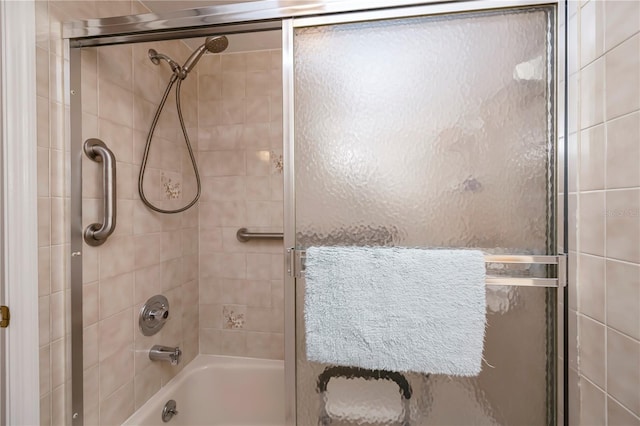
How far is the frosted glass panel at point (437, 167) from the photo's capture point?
2.63ft

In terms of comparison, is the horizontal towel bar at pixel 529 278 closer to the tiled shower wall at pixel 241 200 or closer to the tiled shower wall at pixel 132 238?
the tiled shower wall at pixel 241 200

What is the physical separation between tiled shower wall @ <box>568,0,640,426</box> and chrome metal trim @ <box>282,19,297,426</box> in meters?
0.71

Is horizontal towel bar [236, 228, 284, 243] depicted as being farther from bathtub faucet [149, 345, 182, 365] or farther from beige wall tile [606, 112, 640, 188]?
beige wall tile [606, 112, 640, 188]

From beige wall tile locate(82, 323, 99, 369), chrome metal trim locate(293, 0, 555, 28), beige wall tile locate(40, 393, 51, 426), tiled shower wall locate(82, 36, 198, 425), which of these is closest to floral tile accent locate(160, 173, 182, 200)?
tiled shower wall locate(82, 36, 198, 425)

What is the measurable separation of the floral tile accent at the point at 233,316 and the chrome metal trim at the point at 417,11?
4.86ft

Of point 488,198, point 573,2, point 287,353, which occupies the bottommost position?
point 287,353

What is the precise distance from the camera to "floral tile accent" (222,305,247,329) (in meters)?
1.81

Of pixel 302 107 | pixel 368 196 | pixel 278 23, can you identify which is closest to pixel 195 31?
pixel 278 23

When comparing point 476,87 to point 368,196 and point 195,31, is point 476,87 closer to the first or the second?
point 368,196

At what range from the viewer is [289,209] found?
88 centimetres

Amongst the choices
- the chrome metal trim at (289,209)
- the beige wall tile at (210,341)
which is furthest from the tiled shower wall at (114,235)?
the chrome metal trim at (289,209)

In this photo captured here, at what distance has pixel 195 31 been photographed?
0.94 metres

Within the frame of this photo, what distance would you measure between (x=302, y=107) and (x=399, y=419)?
0.89 m

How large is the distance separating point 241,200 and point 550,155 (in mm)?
1432
